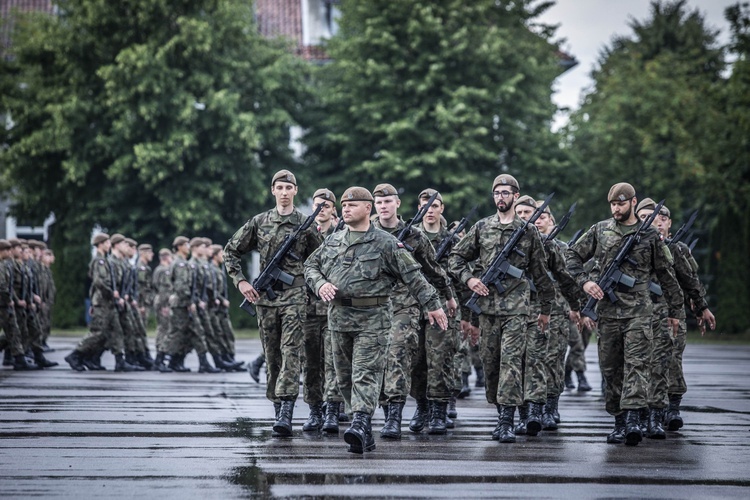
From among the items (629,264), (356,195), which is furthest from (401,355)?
(629,264)

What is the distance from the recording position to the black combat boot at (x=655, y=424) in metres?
11.9

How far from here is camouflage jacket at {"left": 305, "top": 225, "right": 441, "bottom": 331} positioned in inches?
410

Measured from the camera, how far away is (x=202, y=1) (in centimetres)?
3962

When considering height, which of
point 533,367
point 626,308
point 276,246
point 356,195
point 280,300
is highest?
point 356,195

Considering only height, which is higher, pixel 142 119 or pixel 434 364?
pixel 142 119

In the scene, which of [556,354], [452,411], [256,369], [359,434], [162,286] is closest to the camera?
[359,434]

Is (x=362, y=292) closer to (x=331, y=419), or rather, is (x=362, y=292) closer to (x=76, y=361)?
(x=331, y=419)

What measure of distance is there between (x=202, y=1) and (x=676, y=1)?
99.7ft

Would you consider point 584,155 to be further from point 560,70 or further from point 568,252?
point 568,252

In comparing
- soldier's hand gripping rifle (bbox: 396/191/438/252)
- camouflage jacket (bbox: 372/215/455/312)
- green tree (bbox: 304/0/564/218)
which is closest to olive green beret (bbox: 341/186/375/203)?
soldier's hand gripping rifle (bbox: 396/191/438/252)

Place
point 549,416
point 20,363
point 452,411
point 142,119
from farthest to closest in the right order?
point 142,119 < point 20,363 < point 452,411 < point 549,416

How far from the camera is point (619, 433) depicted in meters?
11.3

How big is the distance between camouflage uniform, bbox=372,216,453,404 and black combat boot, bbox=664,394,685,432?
2.38 m

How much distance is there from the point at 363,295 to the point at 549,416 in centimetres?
331
